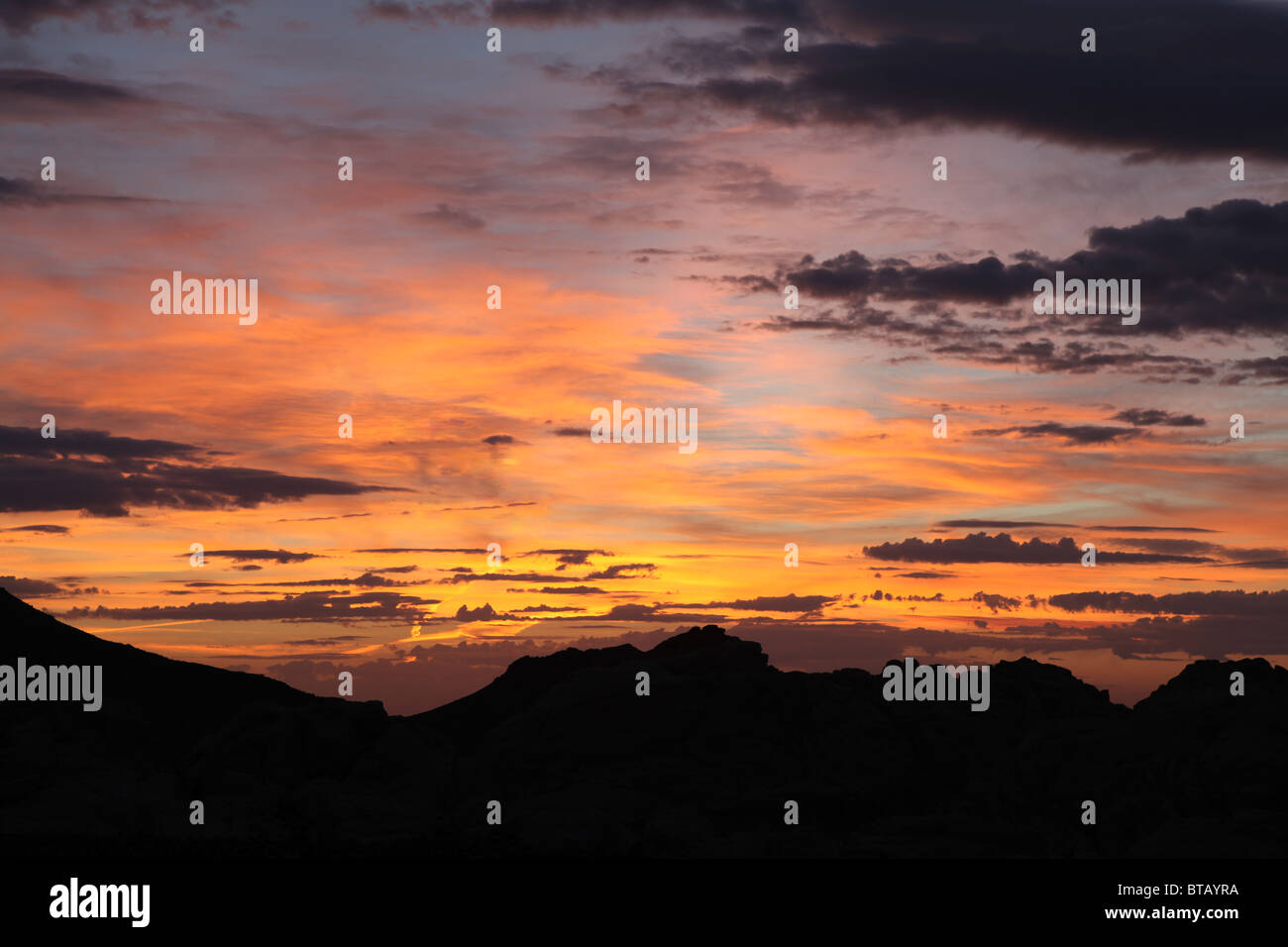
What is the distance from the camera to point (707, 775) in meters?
159

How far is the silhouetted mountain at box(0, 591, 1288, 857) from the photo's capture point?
125 metres

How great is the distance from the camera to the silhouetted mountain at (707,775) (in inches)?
4924
